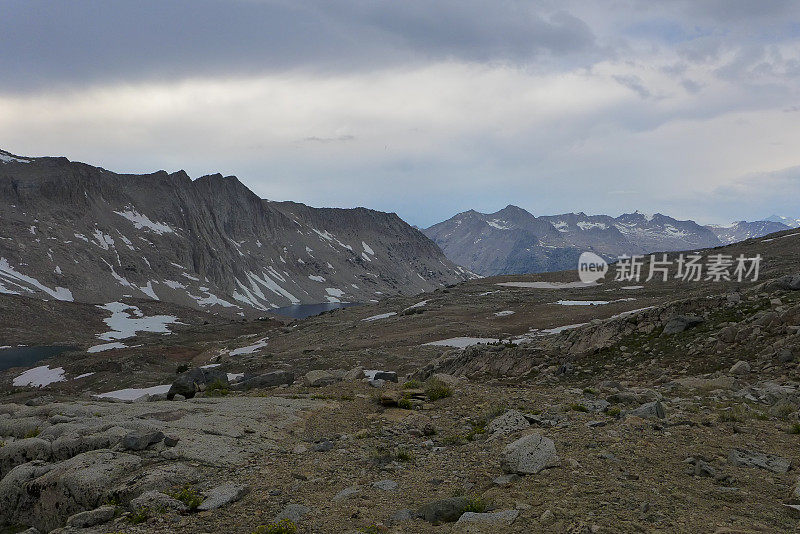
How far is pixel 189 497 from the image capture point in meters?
8.84

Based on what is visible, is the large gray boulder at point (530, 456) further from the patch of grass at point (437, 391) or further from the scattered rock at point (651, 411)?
the patch of grass at point (437, 391)

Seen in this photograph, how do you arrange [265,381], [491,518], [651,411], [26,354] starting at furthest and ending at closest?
[26,354], [265,381], [651,411], [491,518]

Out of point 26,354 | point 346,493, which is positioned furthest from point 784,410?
point 26,354

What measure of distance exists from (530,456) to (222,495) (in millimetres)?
5707

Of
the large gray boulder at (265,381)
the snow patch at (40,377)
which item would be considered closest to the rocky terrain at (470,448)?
the large gray boulder at (265,381)

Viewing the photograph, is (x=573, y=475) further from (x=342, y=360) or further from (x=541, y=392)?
(x=342, y=360)

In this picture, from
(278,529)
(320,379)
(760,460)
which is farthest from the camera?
(320,379)

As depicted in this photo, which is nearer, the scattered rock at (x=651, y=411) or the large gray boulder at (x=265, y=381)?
the scattered rock at (x=651, y=411)

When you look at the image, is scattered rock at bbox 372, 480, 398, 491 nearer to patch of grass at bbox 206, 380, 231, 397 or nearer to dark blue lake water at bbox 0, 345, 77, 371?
patch of grass at bbox 206, 380, 231, 397

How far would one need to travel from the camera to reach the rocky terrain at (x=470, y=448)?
7.80 meters

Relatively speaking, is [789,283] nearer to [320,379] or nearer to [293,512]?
[320,379]

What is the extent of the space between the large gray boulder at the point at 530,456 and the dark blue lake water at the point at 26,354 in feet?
337

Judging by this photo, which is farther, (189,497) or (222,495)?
(222,495)

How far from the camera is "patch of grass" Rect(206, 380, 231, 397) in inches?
818
